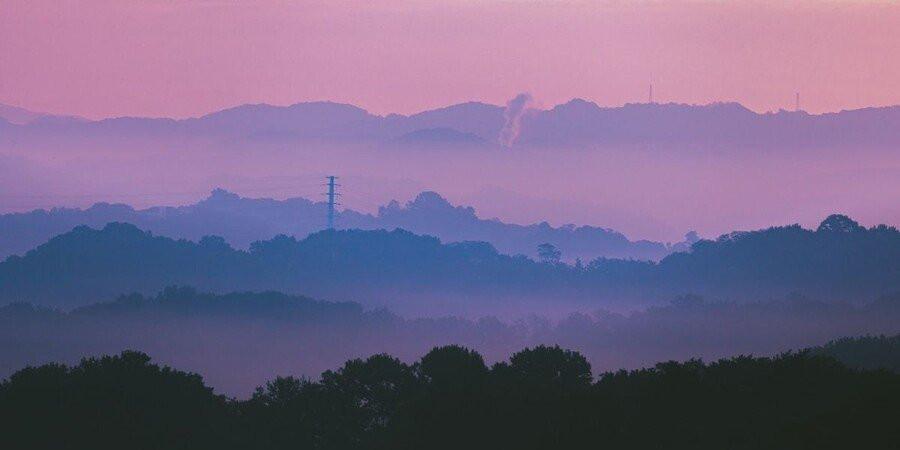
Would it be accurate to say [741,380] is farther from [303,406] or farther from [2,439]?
[2,439]

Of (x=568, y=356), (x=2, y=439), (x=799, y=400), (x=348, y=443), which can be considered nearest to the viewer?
(x=799, y=400)

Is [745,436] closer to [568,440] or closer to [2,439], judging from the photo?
[568,440]

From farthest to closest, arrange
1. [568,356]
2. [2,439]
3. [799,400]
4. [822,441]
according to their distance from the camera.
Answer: [568,356]
[2,439]
[799,400]
[822,441]

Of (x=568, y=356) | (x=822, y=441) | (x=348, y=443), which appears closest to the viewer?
(x=822, y=441)

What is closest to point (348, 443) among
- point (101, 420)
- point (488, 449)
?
point (101, 420)

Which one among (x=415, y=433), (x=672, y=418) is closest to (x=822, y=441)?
(x=672, y=418)

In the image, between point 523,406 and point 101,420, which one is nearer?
point 523,406
